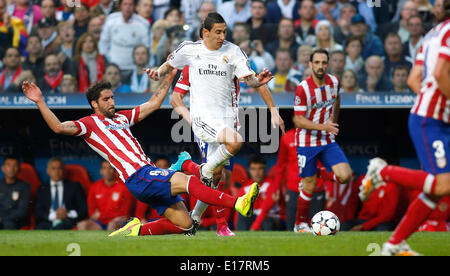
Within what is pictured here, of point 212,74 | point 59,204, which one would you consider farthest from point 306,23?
point 59,204

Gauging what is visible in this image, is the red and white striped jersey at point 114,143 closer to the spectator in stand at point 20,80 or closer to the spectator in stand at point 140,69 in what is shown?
the spectator in stand at point 140,69

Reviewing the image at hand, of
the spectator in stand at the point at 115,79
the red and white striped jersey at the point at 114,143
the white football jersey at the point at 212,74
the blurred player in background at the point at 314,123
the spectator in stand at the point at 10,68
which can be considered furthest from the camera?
the spectator in stand at the point at 10,68

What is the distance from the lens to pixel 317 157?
958cm

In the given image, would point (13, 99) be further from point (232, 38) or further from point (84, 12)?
point (232, 38)

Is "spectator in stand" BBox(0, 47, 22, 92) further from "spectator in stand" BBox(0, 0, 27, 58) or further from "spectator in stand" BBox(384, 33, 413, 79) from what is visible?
"spectator in stand" BBox(384, 33, 413, 79)

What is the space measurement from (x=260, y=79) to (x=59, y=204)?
5757 millimetres

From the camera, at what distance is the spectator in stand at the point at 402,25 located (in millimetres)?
12539

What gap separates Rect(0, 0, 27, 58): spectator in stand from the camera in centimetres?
1325

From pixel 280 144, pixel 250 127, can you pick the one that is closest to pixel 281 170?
pixel 280 144

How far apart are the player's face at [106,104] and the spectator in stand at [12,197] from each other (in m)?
4.53

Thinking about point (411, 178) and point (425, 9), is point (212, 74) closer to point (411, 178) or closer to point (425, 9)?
point (411, 178)

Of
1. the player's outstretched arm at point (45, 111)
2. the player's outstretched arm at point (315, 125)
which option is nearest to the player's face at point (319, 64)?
the player's outstretched arm at point (315, 125)

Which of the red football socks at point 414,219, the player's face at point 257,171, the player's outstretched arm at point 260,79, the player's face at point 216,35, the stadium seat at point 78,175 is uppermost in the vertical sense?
the player's face at point 216,35

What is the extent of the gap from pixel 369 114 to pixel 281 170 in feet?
7.34
